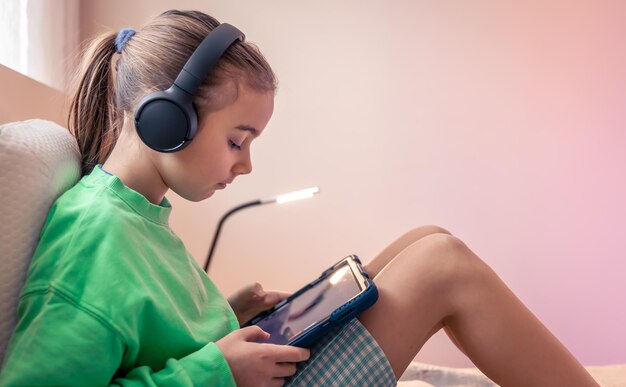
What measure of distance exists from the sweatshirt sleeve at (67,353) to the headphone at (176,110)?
25 centimetres

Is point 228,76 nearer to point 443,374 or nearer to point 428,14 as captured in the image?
point 443,374

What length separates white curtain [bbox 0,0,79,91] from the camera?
146 cm

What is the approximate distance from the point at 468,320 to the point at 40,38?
51.0 inches

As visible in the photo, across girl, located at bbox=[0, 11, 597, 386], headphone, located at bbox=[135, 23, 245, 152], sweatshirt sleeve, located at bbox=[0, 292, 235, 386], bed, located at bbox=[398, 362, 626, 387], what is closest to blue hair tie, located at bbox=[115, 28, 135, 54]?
girl, located at bbox=[0, 11, 597, 386]

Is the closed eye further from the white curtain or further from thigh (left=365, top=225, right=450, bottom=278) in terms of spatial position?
the white curtain

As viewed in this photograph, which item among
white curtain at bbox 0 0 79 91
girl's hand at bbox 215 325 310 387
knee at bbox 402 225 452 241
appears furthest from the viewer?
white curtain at bbox 0 0 79 91

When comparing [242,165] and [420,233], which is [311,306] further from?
[420,233]

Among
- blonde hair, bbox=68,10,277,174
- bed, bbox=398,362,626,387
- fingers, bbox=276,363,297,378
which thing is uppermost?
blonde hair, bbox=68,10,277,174

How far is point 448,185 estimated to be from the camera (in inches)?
79.0

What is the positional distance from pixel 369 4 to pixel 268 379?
1527 mm

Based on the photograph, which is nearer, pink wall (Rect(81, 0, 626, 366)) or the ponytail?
the ponytail

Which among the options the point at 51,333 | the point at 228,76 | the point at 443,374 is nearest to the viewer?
the point at 51,333

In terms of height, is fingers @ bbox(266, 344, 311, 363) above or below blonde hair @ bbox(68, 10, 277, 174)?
below

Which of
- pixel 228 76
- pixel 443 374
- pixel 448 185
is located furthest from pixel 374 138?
pixel 228 76
